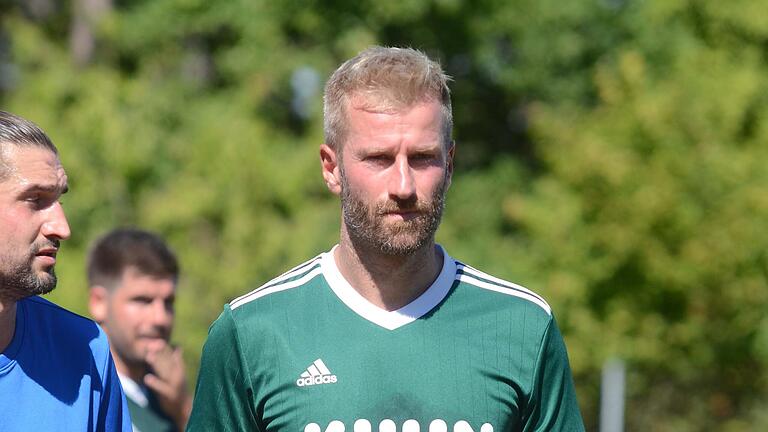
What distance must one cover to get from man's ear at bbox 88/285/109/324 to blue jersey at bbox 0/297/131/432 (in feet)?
6.51

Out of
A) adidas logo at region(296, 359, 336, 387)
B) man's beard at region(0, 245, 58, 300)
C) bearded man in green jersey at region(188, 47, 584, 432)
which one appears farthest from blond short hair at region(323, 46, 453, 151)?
man's beard at region(0, 245, 58, 300)

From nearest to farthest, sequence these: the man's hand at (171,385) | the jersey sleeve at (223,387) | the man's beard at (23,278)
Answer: the man's beard at (23,278) → the jersey sleeve at (223,387) → the man's hand at (171,385)

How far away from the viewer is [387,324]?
12.4 ft

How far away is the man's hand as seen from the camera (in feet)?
18.2

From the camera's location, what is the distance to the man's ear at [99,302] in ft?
20.0

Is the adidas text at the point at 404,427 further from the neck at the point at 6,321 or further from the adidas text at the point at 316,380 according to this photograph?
the neck at the point at 6,321

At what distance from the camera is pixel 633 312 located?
621 inches

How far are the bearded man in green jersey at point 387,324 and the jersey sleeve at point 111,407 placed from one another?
312 mm

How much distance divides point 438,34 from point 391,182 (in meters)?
19.0

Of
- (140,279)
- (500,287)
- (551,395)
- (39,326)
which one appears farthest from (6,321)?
(140,279)

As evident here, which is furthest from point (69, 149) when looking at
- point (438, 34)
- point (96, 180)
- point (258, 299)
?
point (258, 299)

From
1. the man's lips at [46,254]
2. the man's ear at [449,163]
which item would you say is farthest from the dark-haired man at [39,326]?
the man's ear at [449,163]

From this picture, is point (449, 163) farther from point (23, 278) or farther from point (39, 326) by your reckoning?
point (39, 326)

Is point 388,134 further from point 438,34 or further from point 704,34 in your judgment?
point 438,34
